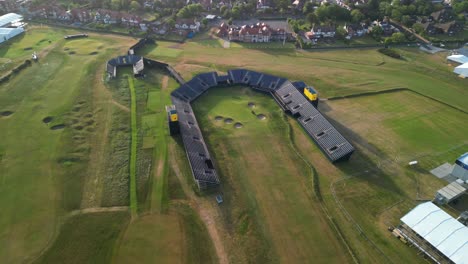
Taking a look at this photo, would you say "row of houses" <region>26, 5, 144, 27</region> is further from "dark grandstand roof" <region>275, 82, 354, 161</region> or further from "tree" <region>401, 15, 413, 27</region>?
"tree" <region>401, 15, 413, 27</region>

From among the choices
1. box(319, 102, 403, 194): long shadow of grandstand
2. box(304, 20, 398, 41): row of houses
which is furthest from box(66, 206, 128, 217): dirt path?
box(304, 20, 398, 41): row of houses

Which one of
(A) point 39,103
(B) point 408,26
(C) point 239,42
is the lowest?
(A) point 39,103

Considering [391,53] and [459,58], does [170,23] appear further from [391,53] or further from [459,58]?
[459,58]

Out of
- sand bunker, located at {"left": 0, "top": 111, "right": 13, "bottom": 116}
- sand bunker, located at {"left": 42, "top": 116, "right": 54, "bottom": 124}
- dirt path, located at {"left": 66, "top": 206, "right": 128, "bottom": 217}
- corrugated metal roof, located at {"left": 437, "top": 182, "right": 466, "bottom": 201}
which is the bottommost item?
dirt path, located at {"left": 66, "top": 206, "right": 128, "bottom": 217}

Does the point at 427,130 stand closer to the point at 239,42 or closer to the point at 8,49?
the point at 239,42

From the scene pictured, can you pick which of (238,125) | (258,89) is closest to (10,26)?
(258,89)

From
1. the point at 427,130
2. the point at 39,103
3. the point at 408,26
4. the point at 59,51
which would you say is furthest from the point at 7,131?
the point at 408,26

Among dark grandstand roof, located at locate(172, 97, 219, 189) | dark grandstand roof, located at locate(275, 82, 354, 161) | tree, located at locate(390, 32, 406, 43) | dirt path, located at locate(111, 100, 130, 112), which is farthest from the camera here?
tree, located at locate(390, 32, 406, 43)
